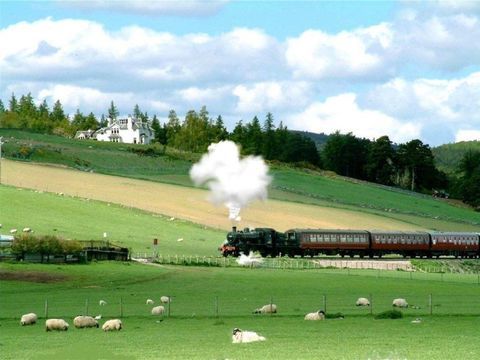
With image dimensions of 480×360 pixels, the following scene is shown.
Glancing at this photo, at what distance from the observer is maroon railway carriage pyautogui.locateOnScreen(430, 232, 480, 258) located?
11675 centimetres

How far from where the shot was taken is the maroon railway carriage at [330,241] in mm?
106625

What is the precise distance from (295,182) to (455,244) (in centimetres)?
6085

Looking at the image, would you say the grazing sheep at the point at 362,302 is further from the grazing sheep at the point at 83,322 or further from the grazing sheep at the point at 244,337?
the grazing sheep at the point at 244,337

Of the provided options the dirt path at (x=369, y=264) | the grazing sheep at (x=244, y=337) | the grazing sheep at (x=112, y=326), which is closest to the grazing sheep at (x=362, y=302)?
the grazing sheep at (x=112, y=326)

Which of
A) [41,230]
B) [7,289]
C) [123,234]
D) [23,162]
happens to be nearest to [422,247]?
[123,234]

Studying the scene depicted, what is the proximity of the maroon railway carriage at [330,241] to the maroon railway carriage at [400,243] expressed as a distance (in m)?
Result: 1.33

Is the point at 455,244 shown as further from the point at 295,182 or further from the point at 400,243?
the point at 295,182

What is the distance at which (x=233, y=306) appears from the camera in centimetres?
6034

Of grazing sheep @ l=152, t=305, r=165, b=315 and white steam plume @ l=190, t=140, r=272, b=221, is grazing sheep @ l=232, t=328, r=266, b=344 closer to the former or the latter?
grazing sheep @ l=152, t=305, r=165, b=315

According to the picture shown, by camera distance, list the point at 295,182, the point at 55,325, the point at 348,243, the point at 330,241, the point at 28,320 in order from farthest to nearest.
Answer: the point at 295,182 → the point at 348,243 → the point at 330,241 → the point at 28,320 → the point at 55,325

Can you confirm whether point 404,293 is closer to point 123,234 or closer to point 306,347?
point 306,347

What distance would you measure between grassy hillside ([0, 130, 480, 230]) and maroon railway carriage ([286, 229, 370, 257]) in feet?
116

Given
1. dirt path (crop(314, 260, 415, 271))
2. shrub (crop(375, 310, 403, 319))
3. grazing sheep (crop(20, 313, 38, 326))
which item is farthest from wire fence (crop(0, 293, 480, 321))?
dirt path (crop(314, 260, 415, 271))

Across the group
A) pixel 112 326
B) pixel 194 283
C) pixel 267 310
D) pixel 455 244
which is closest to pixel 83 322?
pixel 112 326
